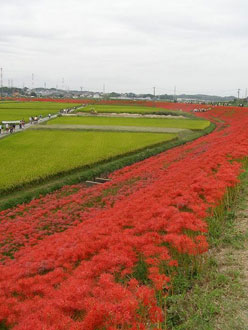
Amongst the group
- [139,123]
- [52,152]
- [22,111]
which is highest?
[22,111]

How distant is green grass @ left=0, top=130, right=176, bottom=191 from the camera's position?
54.5 ft

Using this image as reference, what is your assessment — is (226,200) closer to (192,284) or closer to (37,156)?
(192,284)

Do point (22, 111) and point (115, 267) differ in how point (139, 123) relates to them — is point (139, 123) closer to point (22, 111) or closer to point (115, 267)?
point (22, 111)

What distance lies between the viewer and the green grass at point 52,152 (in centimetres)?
1661

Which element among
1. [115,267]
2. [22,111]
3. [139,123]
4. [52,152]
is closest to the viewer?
[115,267]

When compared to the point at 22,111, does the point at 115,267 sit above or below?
below

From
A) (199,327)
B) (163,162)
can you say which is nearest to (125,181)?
(163,162)

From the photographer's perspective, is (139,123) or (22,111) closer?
(139,123)

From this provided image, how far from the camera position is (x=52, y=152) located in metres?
22.7

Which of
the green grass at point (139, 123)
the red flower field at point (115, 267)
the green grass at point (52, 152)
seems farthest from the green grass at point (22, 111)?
the red flower field at point (115, 267)

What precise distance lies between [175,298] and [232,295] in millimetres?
906

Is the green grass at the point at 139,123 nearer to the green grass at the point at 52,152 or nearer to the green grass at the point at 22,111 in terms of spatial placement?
the green grass at the point at 22,111

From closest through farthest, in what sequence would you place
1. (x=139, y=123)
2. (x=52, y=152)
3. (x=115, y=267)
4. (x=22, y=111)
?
(x=115, y=267) < (x=52, y=152) < (x=139, y=123) < (x=22, y=111)

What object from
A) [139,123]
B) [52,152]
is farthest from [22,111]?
[52,152]
